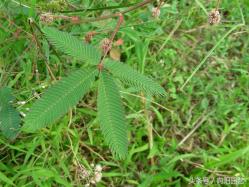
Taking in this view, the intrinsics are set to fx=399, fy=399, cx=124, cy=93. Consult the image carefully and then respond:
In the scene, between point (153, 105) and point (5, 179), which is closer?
point (5, 179)

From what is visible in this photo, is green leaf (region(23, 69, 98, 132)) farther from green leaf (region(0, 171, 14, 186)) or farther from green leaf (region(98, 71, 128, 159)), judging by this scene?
green leaf (region(0, 171, 14, 186))

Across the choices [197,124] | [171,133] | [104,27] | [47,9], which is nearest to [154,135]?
[171,133]

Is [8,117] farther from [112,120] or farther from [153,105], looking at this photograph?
[153,105]

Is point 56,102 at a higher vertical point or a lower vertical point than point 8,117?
higher

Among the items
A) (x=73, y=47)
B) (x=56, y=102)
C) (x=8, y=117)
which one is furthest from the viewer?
(x=8, y=117)

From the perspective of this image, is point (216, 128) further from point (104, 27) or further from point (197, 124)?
point (104, 27)

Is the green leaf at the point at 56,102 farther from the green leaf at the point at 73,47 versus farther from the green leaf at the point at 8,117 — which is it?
the green leaf at the point at 8,117

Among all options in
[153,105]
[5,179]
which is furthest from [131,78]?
[153,105]

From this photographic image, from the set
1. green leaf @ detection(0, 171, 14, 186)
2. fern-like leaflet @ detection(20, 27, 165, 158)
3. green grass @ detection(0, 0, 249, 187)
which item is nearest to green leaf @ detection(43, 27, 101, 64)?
fern-like leaflet @ detection(20, 27, 165, 158)
